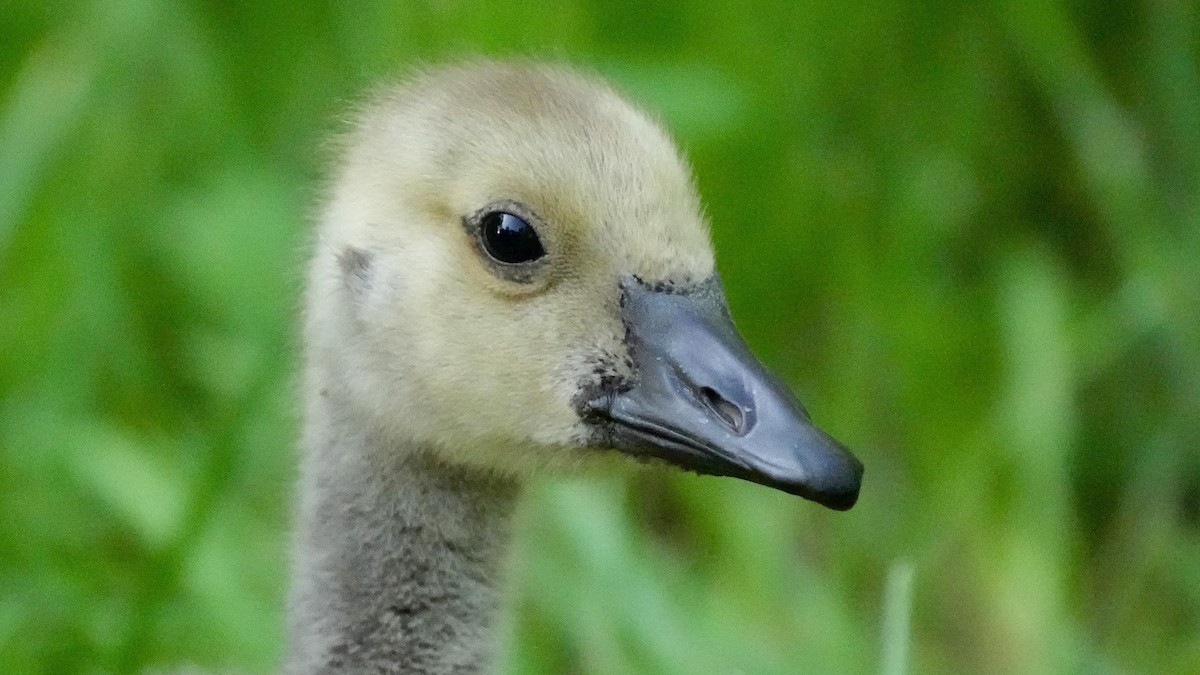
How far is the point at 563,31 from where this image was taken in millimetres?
2832

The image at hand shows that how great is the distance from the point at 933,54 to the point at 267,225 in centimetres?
126

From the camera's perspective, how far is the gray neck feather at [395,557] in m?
1.61

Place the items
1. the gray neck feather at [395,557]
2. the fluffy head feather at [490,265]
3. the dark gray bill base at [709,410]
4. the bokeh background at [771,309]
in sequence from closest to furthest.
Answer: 1. the dark gray bill base at [709,410]
2. the fluffy head feather at [490,265]
3. the gray neck feather at [395,557]
4. the bokeh background at [771,309]

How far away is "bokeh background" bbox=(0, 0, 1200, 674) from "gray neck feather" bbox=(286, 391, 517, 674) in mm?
413

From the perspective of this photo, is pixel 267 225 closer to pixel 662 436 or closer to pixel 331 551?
pixel 331 551

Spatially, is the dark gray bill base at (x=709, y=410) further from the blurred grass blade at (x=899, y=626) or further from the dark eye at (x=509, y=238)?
the blurred grass blade at (x=899, y=626)

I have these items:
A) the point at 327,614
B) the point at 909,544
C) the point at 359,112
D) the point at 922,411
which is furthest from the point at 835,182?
the point at 327,614

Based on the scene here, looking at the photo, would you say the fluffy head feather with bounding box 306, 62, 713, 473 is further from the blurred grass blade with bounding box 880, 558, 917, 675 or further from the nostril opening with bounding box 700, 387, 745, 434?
the blurred grass blade with bounding box 880, 558, 917, 675

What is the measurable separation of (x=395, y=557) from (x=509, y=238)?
0.36 metres

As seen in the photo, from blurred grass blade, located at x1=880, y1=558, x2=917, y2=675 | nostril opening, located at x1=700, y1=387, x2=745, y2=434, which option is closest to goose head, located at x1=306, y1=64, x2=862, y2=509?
nostril opening, located at x1=700, y1=387, x2=745, y2=434

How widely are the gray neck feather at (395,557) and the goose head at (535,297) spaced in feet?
0.14

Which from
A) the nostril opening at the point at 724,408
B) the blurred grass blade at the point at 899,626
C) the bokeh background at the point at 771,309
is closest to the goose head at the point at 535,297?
the nostril opening at the point at 724,408

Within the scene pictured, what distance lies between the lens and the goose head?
144 cm

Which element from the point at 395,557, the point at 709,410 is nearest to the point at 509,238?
the point at 709,410
